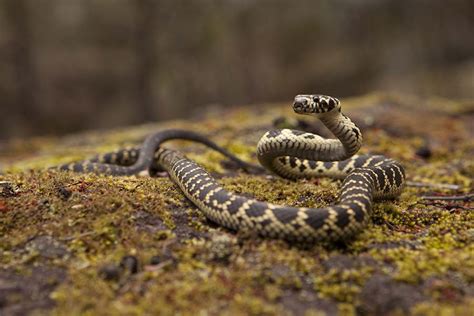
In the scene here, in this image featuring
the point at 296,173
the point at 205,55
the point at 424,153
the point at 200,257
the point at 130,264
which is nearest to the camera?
the point at 130,264

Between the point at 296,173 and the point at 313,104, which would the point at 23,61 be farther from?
the point at 313,104

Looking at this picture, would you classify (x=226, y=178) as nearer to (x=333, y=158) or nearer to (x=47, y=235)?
(x=333, y=158)

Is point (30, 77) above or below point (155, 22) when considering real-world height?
below

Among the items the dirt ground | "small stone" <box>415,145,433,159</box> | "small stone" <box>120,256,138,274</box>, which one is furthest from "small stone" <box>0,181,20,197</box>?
"small stone" <box>415,145,433,159</box>

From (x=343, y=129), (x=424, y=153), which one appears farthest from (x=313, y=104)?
(x=424, y=153)

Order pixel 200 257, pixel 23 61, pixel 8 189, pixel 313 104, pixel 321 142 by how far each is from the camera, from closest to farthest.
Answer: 1. pixel 200 257
2. pixel 313 104
3. pixel 8 189
4. pixel 321 142
5. pixel 23 61

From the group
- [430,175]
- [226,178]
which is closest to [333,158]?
[226,178]

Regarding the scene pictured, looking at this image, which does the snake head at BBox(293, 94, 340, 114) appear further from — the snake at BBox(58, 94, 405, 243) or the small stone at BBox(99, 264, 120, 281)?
the small stone at BBox(99, 264, 120, 281)
